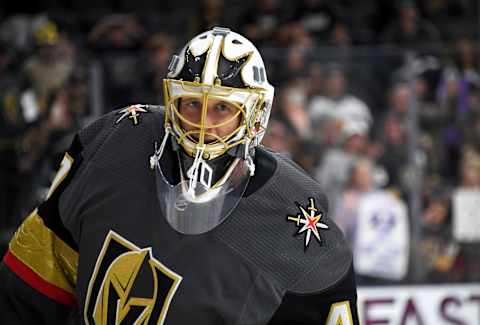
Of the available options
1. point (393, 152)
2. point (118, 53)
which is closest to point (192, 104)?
point (393, 152)

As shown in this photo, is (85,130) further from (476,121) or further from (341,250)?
(476,121)

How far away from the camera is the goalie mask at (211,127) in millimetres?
3465

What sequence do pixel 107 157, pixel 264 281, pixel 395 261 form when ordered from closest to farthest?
pixel 264 281 < pixel 107 157 < pixel 395 261

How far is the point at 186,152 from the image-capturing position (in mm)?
3537

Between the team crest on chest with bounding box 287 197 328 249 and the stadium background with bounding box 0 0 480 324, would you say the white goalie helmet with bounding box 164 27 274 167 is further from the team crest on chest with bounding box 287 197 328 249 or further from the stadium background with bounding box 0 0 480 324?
the stadium background with bounding box 0 0 480 324

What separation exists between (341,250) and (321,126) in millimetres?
4799

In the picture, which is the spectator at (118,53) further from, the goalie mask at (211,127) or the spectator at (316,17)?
the goalie mask at (211,127)

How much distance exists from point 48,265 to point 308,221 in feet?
2.80

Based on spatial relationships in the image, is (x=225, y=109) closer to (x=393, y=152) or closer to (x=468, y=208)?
(x=393, y=152)

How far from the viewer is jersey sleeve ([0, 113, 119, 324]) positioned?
374 centimetres

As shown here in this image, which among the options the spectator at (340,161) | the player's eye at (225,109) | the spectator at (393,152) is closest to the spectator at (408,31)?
the spectator at (393,152)

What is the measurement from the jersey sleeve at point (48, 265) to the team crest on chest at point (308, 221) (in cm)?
70

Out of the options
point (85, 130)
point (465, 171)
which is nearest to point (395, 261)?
point (465, 171)

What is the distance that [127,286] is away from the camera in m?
3.48
